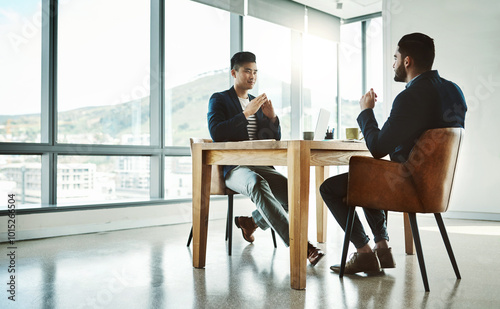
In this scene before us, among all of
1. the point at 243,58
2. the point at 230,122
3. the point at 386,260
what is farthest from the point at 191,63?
the point at 386,260

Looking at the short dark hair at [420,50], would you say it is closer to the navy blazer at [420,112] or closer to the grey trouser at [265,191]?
the navy blazer at [420,112]

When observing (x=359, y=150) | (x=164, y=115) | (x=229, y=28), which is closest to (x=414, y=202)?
(x=359, y=150)

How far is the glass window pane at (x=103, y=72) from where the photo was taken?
364 centimetres

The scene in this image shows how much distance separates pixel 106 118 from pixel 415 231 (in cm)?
291

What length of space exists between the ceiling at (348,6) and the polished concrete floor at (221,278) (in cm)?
362

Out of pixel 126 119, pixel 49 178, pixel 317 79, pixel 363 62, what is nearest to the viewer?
pixel 49 178

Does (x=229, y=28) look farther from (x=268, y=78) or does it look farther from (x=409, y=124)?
(x=409, y=124)

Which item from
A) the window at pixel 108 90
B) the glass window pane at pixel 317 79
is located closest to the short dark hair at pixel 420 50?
the window at pixel 108 90

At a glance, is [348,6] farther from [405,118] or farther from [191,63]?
[405,118]

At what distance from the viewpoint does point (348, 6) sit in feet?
19.5

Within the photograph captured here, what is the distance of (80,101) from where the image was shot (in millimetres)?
3736

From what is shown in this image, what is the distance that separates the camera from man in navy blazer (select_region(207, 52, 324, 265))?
232 cm

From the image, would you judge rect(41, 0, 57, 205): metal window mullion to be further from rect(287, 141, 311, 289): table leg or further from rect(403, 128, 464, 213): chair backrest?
rect(403, 128, 464, 213): chair backrest

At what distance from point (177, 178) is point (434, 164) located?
2957 millimetres
